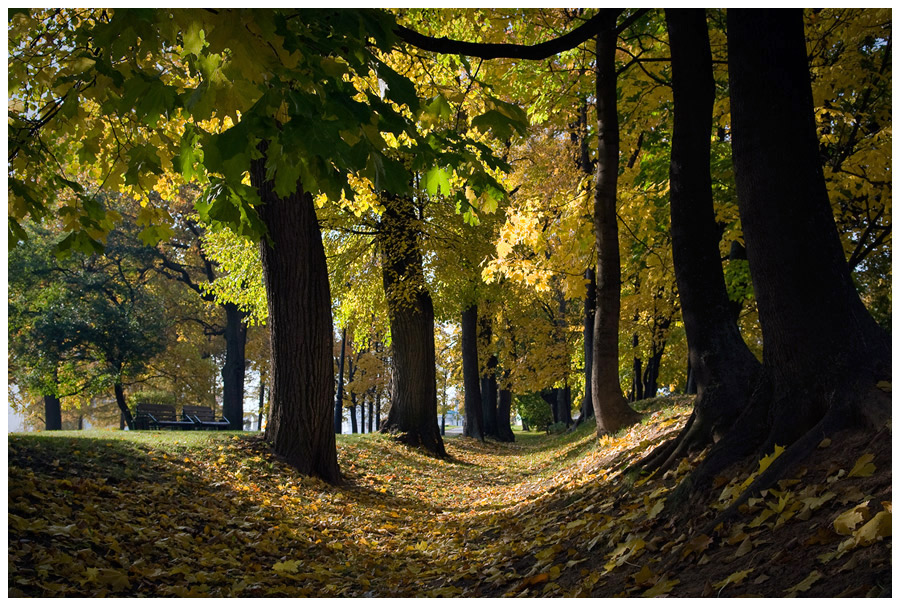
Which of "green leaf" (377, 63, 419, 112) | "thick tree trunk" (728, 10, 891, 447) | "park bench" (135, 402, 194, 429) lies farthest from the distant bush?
"green leaf" (377, 63, 419, 112)

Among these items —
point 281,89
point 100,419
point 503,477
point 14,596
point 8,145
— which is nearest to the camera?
point 281,89

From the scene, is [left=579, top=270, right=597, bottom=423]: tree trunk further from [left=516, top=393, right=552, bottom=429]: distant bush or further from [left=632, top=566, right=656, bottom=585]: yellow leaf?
[left=516, top=393, right=552, bottom=429]: distant bush

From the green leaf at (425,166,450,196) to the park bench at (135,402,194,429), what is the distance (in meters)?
18.6

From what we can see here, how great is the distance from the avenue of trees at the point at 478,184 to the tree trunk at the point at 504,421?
206 inches

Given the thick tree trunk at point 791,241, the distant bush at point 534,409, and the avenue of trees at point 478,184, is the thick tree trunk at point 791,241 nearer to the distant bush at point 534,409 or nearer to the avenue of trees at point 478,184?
the avenue of trees at point 478,184

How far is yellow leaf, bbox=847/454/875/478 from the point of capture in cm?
354

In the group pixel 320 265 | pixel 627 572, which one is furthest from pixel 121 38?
pixel 320 265

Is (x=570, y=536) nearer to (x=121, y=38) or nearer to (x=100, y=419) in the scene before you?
(x=121, y=38)

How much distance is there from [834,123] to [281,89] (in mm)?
13230

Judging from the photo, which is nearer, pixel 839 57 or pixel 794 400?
pixel 794 400

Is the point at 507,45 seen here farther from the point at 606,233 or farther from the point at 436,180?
the point at 606,233

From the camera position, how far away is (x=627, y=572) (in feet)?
13.2

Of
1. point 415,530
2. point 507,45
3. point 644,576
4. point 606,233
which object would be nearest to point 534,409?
point 606,233

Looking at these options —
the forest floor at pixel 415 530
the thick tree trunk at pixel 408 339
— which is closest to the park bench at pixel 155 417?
the thick tree trunk at pixel 408 339
